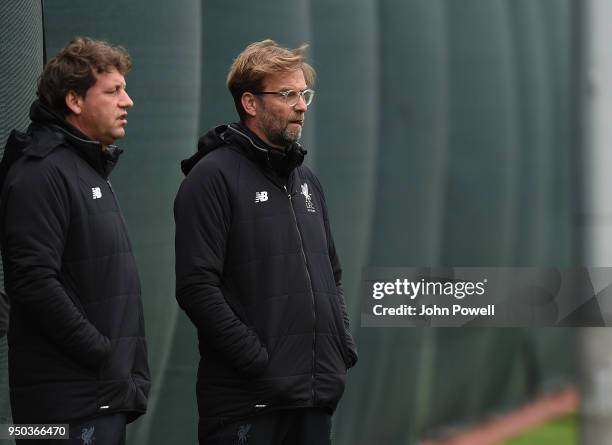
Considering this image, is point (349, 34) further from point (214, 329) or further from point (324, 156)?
point (214, 329)

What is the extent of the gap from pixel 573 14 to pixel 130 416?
160cm

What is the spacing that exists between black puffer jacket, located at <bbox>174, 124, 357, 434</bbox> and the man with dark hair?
193mm

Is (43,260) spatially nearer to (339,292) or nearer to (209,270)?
(209,270)

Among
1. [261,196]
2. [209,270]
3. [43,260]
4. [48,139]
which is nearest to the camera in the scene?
[43,260]

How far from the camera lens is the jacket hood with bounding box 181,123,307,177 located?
130 inches

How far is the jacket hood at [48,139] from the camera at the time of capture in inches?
117

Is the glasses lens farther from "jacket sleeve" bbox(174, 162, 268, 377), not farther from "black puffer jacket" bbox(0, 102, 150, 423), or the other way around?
Result: "black puffer jacket" bbox(0, 102, 150, 423)

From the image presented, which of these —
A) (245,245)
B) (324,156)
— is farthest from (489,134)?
(245,245)

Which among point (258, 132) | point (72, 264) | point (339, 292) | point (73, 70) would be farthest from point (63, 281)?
point (339, 292)

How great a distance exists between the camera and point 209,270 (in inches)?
124

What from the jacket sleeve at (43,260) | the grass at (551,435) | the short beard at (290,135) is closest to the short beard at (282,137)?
the short beard at (290,135)

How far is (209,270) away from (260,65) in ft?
1.77

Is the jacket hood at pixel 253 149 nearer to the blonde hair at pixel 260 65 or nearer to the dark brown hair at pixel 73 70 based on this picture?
the blonde hair at pixel 260 65

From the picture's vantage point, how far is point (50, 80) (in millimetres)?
3027
